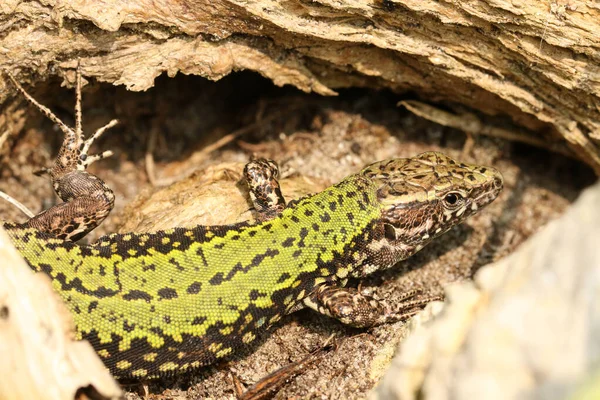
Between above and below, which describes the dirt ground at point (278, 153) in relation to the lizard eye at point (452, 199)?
below

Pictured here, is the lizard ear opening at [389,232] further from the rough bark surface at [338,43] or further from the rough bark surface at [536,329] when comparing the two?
the rough bark surface at [536,329]

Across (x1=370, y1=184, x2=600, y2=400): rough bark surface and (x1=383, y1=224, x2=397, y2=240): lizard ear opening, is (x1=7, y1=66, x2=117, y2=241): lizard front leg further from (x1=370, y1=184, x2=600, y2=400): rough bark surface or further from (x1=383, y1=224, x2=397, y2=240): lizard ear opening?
(x1=370, y1=184, x2=600, y2=400): rough bark surface

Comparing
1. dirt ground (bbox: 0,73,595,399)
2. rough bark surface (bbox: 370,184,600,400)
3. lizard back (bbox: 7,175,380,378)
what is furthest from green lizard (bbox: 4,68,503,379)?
rough bark surface (bbox: 370,184,600,400)

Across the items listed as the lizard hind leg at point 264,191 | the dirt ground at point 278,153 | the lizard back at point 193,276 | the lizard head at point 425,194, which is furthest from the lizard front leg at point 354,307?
the lizard hind leg at point 264,191

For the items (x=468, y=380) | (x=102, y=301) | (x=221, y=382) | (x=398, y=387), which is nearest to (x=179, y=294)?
(x=102, y=301)

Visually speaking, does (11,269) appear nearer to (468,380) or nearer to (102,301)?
(102,301)

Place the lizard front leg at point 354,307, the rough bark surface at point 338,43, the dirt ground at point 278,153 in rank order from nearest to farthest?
1. the rough bark surface at point 338,43
2. the lizard front leg at point 354,307
3. the dirt ground at point 278,153
